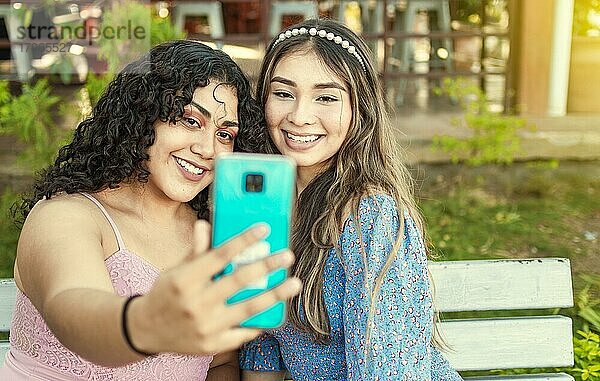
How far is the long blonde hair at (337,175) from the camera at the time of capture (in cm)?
208

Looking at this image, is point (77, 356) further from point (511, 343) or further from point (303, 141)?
point (511, 343)

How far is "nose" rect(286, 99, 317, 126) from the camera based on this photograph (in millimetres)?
2100

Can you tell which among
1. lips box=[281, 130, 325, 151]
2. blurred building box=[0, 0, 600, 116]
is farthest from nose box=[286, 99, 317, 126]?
blurred building box=[0, 0, 600, 116]

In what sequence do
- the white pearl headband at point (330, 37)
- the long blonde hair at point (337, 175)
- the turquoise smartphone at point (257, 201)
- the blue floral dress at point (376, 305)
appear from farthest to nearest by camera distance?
1. the white pearl headband at point (330, 37)
2. the long blonde hair at point (337, 175)
3. the blue floral dress at point (376, 305)
4. the turquoise smartphone at point (257, 201)

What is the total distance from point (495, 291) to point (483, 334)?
125 millimetres

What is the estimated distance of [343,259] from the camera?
80.0 inches

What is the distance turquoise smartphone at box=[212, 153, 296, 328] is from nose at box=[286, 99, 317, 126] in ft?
2.30

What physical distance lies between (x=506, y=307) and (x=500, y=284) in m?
0.07

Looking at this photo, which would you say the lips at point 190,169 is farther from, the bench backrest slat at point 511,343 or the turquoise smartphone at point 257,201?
the bench backrest slat at point 511,343

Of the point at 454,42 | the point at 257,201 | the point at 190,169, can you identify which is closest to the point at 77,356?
the point at 190,169

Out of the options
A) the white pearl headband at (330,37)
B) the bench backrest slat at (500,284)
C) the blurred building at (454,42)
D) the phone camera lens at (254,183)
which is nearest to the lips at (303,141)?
the white pearl headband at (330,37)

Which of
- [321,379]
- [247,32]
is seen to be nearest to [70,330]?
[321,379]

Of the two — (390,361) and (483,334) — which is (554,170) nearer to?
(483,334)

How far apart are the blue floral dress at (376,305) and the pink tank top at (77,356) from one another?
1.08 ft
